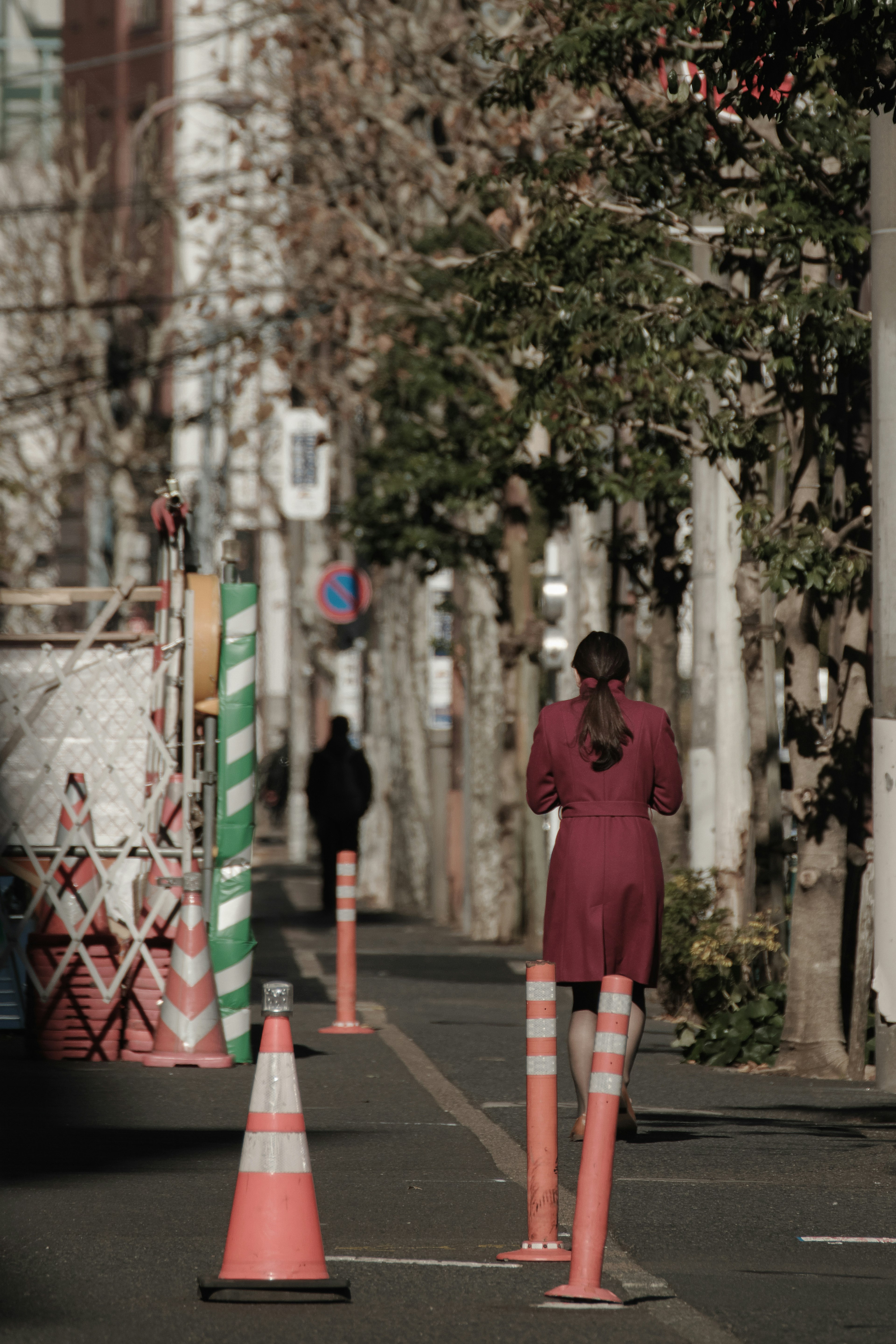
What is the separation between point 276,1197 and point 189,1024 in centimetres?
506

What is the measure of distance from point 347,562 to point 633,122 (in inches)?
1094

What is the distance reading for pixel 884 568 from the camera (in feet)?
33.3

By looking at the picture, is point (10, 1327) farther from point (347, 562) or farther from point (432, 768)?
point (347, 562)

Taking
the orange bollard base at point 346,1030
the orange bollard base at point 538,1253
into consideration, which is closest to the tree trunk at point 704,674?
the orange bollard base at point 346,1030

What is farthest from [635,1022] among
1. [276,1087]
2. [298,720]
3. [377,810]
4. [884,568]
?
[298,720]

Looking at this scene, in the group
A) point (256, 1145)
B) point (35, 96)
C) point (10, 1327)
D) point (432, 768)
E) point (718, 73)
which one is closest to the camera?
point (10, 1327)

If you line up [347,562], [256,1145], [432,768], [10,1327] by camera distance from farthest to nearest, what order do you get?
[347,562] < [432,768] < [256,1145] < [10,1327]

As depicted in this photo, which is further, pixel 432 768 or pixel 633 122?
pixel 432 768

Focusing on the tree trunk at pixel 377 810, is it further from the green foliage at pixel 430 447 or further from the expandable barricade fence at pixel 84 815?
the expandable barricade fence at pixel 84 815

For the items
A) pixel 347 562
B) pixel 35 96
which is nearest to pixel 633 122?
pixel 347 562

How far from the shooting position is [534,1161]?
6.36 metres

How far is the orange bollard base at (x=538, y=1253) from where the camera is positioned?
21.0 ft

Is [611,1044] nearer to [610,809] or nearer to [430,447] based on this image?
[610,809]

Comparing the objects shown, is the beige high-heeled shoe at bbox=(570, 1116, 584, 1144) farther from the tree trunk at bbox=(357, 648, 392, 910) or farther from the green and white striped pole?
the tree trunk at bbox=(357, 648, 392, 910)
